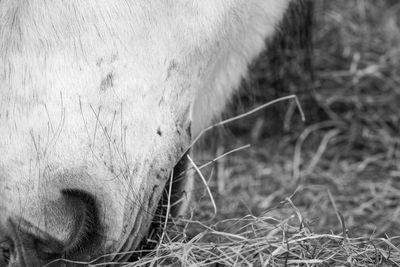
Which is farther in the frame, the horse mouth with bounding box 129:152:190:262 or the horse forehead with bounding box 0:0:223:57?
the horse mouth with bounding box 129:152:190:262

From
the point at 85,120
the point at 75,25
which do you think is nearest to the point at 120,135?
the point at 85,120

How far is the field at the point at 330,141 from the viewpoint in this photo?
1.86m

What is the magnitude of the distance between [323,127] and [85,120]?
1397 mm

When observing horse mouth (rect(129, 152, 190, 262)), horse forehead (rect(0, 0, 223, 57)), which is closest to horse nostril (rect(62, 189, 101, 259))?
horse mouth (rect(129, 152, 190, 262))

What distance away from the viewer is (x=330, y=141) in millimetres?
2328

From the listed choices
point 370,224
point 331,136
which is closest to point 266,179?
point 331,136

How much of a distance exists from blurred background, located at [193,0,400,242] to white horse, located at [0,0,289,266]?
1.71 feet

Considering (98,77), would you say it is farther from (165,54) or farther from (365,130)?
(365,130)

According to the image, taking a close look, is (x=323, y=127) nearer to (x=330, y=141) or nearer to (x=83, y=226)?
(x=330, y=141)

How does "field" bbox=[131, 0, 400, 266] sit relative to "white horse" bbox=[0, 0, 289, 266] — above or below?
below

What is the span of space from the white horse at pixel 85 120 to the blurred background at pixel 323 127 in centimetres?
52

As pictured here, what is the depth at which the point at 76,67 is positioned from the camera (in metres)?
1.14

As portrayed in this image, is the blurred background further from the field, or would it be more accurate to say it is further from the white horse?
the white horse

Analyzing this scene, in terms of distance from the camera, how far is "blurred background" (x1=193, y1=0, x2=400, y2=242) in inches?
74.5
